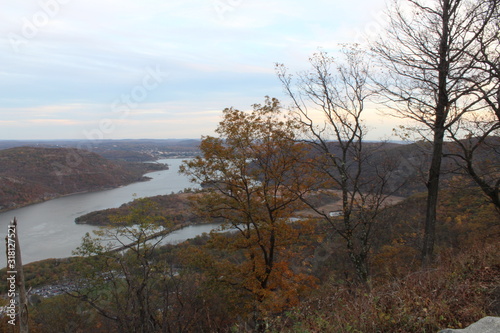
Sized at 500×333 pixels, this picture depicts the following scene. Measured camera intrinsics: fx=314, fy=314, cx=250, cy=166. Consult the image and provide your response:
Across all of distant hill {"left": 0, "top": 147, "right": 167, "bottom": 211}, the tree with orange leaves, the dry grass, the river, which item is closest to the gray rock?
the dry grass

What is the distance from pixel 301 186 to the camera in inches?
324

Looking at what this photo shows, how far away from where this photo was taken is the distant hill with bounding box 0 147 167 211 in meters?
56.7

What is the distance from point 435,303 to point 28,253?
3481cm

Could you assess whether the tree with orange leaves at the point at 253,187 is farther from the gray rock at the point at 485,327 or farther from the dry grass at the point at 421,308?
the gray rock at the point at 485,327

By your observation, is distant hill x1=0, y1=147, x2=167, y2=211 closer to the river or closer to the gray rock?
the river

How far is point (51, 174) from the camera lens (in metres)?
68.4

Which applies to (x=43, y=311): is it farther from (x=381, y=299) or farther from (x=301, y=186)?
(x=381, y=299)

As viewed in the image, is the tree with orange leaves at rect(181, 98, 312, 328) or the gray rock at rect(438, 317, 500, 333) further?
the tree with orange leaves at rect(181, 98, 312, 328)

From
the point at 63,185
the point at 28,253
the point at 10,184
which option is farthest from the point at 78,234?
the point at 63,185

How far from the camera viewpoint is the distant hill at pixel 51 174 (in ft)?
186

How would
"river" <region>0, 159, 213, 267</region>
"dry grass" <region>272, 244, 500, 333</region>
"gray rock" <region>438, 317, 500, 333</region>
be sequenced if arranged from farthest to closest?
1. "river" <region>0, 159, 213, 267</region>
2. "dry grass" <region>272, 244, 500, 333</region>
3. "gray rock" <region>438, 317, 500, 333</region>

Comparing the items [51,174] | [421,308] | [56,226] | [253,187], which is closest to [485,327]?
[421,308]

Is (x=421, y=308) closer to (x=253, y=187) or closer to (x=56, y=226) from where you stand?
(x=253, y=187)

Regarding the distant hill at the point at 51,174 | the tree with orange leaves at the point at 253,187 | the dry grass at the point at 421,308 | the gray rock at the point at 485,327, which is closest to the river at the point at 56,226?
the distant hill at the point at 51,174
